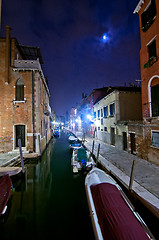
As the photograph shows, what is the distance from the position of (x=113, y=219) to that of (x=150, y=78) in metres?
8.55

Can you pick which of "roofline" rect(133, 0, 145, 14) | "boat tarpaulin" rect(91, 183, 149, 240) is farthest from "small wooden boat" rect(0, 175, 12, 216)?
"roofline" rect(133, 0, 145, 14)

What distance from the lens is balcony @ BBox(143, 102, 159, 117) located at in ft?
25.1

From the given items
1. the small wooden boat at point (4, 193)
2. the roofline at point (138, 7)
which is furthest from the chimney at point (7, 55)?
the roofline at point (138, 7)

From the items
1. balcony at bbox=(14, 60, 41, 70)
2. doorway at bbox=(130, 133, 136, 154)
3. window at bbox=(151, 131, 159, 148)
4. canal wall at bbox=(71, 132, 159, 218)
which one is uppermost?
balcony at bbox=(14, 60, 41, 70)

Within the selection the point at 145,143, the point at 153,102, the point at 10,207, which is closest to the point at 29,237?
the point at 10,207

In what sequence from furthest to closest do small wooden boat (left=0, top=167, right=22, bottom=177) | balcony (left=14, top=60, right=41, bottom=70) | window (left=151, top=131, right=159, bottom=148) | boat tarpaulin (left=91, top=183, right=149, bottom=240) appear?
balcony (left=14, top=60, right=41, bottom=70), window (left=151, top=131, right=159, bottom=148), small wooden boat (left=0, top=167, right=22, bottom=177), boat tarpaulin (left=91, top=183, right=149, bottom=240)

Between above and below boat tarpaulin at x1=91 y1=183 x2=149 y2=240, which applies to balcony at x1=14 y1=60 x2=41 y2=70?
above

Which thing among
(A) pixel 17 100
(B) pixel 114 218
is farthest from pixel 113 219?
(A) pixel 17 100

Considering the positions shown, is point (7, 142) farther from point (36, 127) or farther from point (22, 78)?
point (22, 78)

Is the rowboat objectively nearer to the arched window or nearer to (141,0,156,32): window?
(141,0,156,32): window

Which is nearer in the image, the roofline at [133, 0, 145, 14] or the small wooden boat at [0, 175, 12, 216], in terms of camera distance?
the small wooden boat at [0, 175, 12, 216]

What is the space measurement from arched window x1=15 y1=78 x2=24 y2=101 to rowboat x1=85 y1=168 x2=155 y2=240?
11754 mm

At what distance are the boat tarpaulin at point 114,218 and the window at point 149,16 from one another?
10658 mm

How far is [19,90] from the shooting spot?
1230cm
